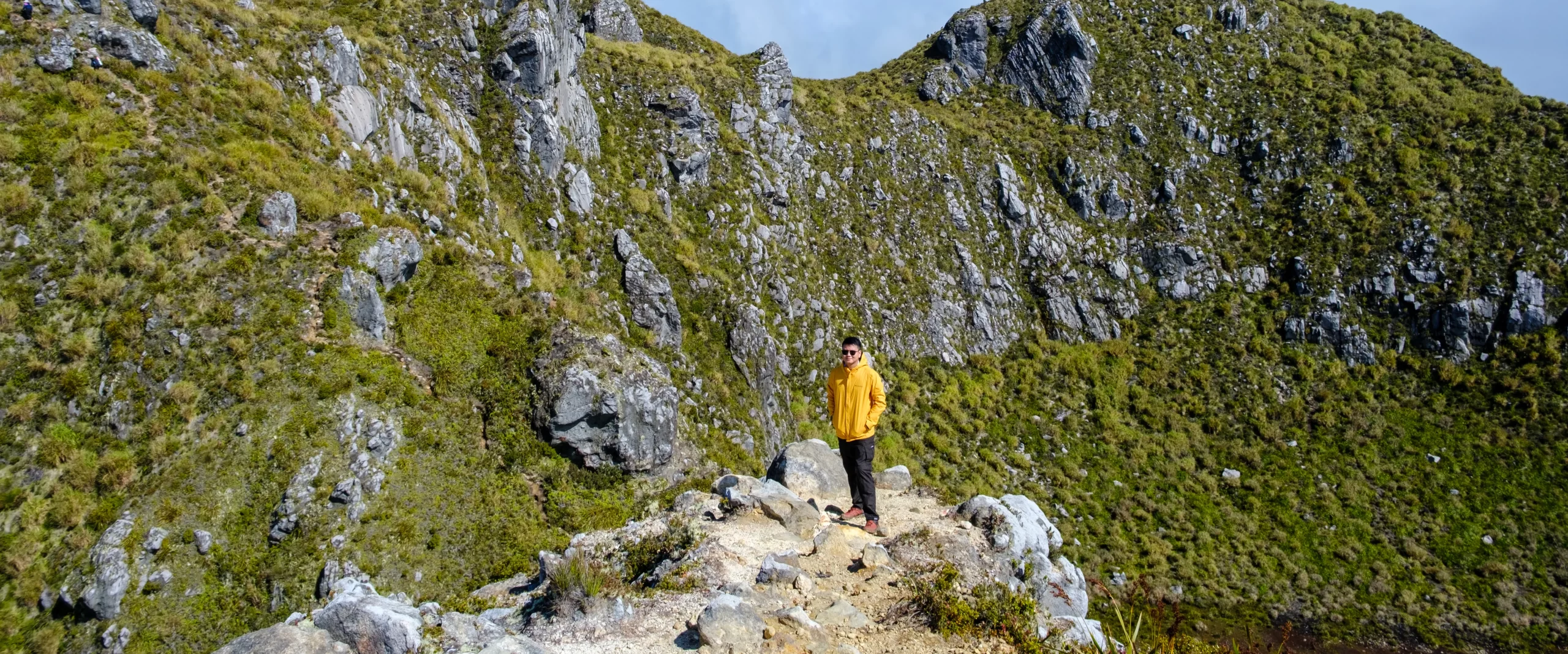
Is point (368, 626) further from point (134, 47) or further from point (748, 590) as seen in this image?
point (134, 47)

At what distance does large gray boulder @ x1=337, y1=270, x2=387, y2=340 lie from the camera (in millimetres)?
15977

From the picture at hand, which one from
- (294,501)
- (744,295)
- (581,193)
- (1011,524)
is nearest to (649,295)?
(744,295)

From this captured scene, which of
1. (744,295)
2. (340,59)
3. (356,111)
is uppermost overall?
(340,59)

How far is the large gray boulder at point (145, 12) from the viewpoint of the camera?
59.1 feet

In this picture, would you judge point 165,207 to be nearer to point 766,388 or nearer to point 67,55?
point 67,55

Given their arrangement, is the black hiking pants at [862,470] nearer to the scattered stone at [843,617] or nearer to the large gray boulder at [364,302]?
the scattered stone at [843,617]

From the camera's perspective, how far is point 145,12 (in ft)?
59.6

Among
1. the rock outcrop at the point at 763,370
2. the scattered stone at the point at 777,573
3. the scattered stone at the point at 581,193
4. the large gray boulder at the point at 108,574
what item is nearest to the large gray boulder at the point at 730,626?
the scattered stone at the point at 777,573

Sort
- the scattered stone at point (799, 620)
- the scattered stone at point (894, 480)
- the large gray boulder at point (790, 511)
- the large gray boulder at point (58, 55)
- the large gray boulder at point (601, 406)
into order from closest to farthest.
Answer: the scattered stone at point (799, 620)
the large gray boulder at point (790, 511)
the scattered stone at point (894, 480)
the large gray boulder at point (58, 55)
the large gray boulder at point (601, 406)

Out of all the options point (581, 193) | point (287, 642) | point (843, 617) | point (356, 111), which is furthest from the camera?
→ point (581, 193)

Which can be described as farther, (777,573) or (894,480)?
(894,480)

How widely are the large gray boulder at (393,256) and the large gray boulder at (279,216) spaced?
67.8 inches

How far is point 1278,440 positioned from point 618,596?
39825mm

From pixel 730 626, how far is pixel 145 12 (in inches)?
924
